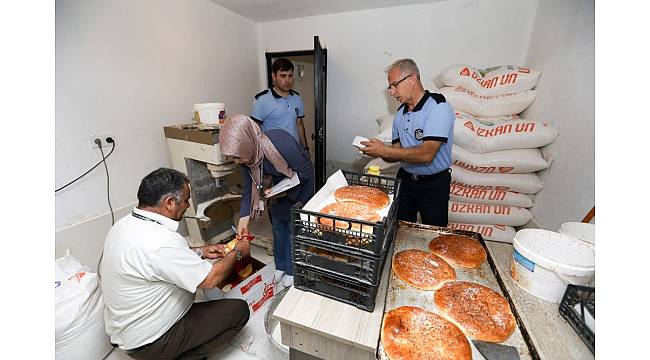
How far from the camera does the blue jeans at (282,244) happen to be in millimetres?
1873

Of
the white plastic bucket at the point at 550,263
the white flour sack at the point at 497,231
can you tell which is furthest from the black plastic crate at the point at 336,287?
the white flour sack at the point at 497,231

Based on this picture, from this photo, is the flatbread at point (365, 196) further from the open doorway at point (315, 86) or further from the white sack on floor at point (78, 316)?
the open doorway at point (315, 86)

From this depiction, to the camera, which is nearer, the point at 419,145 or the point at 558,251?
the point at 558,251

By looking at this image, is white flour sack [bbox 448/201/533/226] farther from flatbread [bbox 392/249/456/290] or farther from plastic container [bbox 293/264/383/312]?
plastic container [bbox 293/264/383/312]

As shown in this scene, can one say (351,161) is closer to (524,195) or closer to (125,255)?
(524,195)

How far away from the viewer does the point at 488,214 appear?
2139mm

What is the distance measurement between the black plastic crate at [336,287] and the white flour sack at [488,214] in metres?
1.75

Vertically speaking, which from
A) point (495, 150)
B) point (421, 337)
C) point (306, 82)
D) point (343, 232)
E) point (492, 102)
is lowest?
point (421, 337)

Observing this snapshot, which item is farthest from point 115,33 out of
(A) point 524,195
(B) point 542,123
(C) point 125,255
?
(A) point 524,195

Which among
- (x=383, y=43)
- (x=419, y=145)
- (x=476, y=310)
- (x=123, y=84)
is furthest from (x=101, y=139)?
(x=383, y=43)

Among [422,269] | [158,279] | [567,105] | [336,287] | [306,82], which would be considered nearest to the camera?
[336,287]

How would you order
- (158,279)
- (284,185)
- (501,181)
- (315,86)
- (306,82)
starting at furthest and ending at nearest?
1. (306,82)
2. (315,86)
3. (501,181)
4. (284,185)
5. (158,279)

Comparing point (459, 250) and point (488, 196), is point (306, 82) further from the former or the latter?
point (459, 250)

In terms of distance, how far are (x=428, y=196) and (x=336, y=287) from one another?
1.08m
